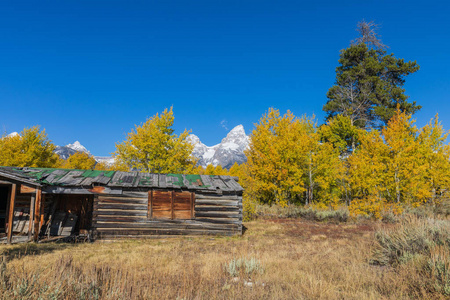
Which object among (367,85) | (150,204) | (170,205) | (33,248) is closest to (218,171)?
(367,85)

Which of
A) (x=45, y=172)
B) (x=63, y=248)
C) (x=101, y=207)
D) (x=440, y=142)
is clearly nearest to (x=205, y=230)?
(x=101, y=207)

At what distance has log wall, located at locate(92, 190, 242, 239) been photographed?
46.3 feet

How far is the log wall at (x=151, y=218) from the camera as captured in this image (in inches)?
555

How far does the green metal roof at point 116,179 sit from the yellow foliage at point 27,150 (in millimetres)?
16757

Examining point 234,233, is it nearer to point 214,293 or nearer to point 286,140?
point 214,293

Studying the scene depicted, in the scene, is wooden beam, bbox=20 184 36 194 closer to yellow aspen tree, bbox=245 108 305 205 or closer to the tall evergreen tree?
yellow aspen tree, bbox=245 108 305 205

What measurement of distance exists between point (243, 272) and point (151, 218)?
8536 mm

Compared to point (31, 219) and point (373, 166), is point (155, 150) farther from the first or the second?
point (373, 166)

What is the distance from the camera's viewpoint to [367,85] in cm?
3569

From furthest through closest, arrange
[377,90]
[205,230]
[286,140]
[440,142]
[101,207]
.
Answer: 1. [377,90]
2. [286,140]
3. [440,142]
4. [205,230]
5. [101,207]

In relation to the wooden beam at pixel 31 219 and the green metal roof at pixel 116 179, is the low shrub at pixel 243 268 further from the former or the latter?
the wooden beam at pixel 31 219

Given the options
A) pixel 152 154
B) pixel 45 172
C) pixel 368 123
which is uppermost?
pixel 368 123

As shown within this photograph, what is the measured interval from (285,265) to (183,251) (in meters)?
4.80

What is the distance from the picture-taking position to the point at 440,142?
2281cm
